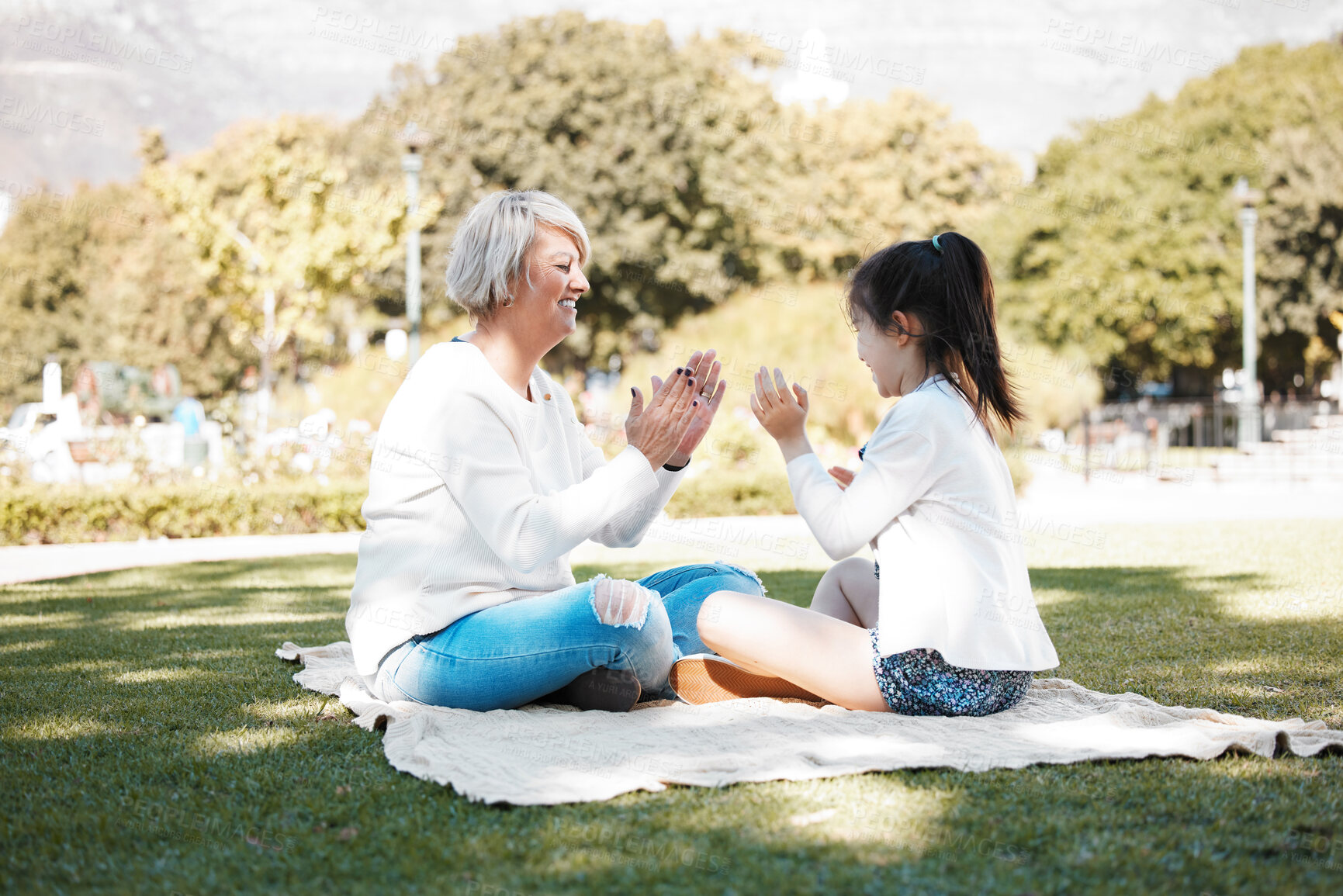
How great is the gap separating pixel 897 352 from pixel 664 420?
0.81 metres

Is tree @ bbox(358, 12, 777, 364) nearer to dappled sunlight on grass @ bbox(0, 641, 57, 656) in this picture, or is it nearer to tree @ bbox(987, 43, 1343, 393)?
tree @ bbox(987, 43, 1343, 393)

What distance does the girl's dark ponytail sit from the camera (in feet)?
11.3

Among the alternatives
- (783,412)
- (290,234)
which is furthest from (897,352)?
(290,234)

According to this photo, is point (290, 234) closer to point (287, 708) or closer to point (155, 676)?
point (155, 676)

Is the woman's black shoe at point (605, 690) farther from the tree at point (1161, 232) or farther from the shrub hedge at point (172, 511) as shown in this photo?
the tree at point (1161, 232)

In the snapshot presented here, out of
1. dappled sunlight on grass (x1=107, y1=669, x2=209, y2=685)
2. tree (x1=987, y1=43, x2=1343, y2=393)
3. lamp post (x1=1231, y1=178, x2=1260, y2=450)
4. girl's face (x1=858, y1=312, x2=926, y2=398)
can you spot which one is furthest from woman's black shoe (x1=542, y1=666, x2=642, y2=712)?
tree (x1=987, y1=43, x2=1343, y2=393)

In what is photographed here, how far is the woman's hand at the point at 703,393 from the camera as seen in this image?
12.1 ft

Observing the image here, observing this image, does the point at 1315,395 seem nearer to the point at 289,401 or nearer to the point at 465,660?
the point at 289,401

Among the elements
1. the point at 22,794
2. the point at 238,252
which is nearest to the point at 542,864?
the point at 22,794

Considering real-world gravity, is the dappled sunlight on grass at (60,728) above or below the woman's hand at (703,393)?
below

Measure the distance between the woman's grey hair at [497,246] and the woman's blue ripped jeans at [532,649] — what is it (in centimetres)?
104

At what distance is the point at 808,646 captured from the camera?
3461mm

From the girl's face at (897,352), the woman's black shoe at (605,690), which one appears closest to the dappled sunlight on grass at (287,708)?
the woman's black shoe at (605,690)

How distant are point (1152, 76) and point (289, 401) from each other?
1421 inches
